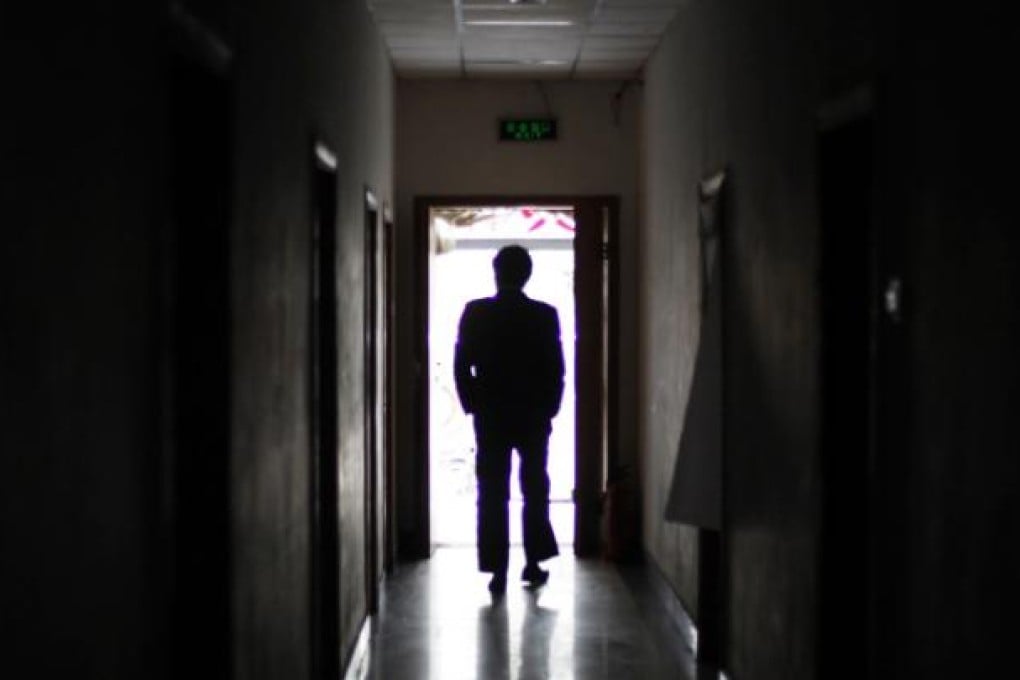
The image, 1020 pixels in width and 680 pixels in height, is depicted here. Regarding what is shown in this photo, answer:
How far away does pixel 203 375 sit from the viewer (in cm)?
297

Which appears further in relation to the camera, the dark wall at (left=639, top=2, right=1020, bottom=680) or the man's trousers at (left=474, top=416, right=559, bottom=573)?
the man's trousers at (left=474, top=416, right=559, bottom=573)

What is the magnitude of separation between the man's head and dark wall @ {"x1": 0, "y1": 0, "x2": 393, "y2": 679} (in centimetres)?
333

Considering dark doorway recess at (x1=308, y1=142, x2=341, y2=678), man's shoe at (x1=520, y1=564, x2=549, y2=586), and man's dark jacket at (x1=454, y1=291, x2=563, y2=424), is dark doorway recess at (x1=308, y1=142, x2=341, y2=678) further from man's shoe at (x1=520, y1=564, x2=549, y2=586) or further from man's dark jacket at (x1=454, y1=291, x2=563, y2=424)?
man's shoe at (x1=520, y1=564, x2=549, y2=586)

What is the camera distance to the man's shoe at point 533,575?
24.8ft

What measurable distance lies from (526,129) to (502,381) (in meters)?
1.87

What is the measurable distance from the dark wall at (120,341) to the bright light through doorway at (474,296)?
6.81m

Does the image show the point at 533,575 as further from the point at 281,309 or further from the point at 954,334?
the point at 954,334

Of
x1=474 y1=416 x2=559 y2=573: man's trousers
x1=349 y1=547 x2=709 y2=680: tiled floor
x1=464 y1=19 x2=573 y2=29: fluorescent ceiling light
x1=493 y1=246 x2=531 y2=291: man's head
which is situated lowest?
x1=349 y1=547 x2=709 y2=680: tiled floor

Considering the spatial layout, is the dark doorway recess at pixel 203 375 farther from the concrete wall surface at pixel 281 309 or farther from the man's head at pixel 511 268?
the man's head at pixel 511 268

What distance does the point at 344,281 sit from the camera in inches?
209

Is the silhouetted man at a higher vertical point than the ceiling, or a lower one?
lower

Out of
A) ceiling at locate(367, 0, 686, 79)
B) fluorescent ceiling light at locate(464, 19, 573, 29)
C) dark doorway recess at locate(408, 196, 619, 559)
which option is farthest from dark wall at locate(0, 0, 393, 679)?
dark doorway recess at locate(408, 196, 619, 559)

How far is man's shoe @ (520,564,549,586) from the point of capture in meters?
A: 7.55

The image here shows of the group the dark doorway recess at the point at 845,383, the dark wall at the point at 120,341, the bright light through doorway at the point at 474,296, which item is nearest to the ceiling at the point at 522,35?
the dark wall at the point at 120,341
